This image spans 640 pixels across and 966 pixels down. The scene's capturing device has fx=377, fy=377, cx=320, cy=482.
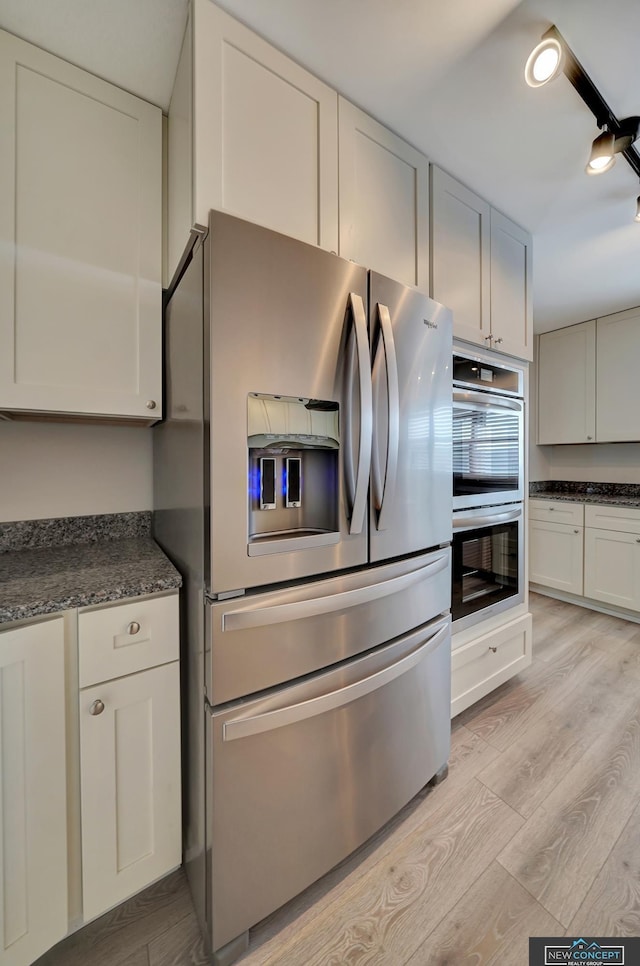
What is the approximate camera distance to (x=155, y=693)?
1026mm

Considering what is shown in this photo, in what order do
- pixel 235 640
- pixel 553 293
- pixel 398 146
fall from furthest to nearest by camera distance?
pixel 553 293 < pixel 398 146 < pixel 235 640

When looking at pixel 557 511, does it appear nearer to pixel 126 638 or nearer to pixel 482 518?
pixel 482 518

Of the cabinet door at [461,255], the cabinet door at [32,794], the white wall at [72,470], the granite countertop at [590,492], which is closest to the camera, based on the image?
the cabinet door at [32,794]

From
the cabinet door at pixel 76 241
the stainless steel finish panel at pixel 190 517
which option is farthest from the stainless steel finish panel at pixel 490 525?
the cabinet door at pixel 76 241

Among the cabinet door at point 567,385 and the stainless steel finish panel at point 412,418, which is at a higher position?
the cabinet door at point 567,385

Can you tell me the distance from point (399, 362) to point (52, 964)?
6.15ft

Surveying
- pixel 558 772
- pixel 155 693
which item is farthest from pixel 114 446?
pixel 558 772

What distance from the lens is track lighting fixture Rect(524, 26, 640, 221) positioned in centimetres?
102

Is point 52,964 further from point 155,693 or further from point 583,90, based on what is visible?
point 583,90

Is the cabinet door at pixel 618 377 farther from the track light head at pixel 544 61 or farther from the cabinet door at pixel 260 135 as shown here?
the cabinet door at pixel 260 135

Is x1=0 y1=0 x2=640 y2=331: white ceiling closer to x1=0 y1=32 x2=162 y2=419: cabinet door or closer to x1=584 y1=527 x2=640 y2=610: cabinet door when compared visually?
x1=0 y1=32 x2=162 y2=419: cabinet door

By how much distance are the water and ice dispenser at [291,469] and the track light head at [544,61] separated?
106 cm

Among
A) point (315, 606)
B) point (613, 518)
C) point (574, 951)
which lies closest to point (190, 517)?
point (315, 606)

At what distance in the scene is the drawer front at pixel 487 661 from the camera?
67.8 inches
